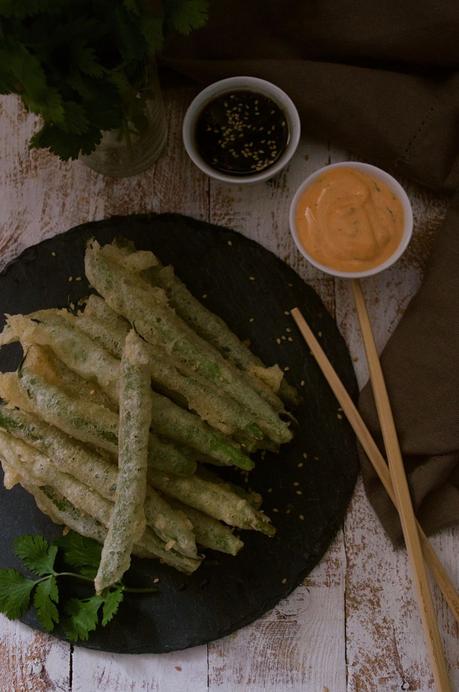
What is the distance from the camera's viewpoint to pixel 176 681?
2.95m

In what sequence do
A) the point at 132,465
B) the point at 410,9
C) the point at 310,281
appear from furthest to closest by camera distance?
the point at 310,281 → the point at 410,9 → the point at 132,465

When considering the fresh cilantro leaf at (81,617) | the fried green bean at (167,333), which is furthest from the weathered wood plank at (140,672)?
the fried green bean at (167,333)

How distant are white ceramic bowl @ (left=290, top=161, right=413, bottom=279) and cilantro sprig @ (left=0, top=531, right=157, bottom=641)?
1.28 m

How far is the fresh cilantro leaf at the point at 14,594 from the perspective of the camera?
293 cm

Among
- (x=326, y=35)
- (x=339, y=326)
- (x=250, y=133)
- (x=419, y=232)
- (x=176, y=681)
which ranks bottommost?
(x=176, y=681)

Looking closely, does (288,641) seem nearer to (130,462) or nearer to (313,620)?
(313,620)

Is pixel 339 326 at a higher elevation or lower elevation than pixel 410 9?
lower

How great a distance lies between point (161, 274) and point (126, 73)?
0.70 metres

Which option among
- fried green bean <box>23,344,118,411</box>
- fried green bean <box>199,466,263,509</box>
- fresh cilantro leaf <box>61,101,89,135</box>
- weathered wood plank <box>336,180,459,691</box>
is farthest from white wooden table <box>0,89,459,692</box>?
fried green bean <box>23,344,118,411</box>

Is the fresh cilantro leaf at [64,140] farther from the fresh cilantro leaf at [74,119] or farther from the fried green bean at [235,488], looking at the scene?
the fried green bean at [235,488]

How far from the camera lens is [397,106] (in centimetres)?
299

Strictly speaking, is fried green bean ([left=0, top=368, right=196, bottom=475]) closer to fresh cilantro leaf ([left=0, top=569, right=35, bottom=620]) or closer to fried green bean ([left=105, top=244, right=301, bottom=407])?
fried green bean ([left=105, top=244, right=301, bottom=407])

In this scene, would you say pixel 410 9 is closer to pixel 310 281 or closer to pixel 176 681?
pixel 310 281

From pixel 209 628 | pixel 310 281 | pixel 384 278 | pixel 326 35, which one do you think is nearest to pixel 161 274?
pixel 310 281
